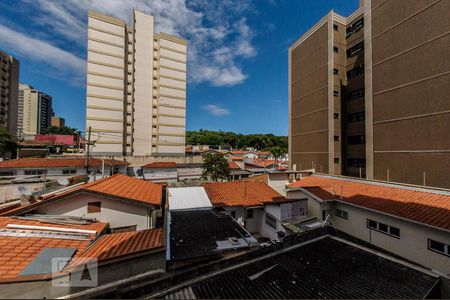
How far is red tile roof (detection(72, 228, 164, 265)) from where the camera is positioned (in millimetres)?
6871

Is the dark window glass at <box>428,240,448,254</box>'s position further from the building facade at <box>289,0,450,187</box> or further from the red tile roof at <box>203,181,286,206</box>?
the building facade at <box>289,0,450,187</box>

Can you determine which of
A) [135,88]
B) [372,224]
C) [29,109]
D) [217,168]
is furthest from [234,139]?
[29,109]

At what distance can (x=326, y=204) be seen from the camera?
687 inches

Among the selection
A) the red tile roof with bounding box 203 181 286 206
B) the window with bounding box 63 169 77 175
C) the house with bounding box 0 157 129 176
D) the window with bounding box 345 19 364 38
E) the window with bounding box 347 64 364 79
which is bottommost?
the red tile roof with bounding box 203 181 286 206

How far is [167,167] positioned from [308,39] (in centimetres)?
3807

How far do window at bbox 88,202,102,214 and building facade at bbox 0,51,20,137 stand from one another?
6677 centimetres

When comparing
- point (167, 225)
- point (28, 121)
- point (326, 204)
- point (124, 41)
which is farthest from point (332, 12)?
point (28, 121)

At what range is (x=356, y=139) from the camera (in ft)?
97.9

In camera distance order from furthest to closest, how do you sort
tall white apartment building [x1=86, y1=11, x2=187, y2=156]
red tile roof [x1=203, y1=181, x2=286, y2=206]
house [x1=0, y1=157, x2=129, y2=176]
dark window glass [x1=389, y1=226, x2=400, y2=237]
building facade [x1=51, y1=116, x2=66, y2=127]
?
building facade [x1=51, y1=116, x2=66, y2=127] → tall white apartment building [x1=86, y1=11, x2=187, y2=156] → house [x1=0, y1=157, x2=129, y2=176] → red tile roof [x1=203, y1=181, x2=286, y2=206] → dark window glass [x1=389, y1=226, x2=400, y2=237]

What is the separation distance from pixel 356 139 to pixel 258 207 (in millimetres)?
22904

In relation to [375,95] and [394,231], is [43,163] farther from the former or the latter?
[375,95]

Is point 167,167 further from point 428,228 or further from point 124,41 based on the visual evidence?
point 428,228

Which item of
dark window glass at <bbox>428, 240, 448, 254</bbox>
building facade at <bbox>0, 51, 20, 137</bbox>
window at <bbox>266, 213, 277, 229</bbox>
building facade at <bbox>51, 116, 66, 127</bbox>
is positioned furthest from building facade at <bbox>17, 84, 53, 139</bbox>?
dark window glass at <bbox>428, 240, 448, 254</bbox>

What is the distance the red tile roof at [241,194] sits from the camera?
16.6 metres
